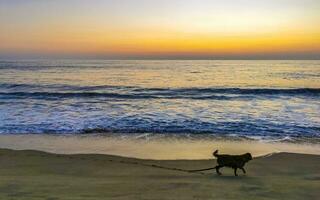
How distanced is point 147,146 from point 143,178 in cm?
439

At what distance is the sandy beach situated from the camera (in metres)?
5.32

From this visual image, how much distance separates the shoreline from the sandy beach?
840 mm

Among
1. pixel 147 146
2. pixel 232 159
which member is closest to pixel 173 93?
pixel 147 146

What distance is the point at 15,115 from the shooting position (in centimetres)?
1695

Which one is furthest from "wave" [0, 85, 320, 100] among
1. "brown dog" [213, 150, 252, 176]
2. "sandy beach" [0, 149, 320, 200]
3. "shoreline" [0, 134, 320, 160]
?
"brown dog" [213, 150, 252, 176]

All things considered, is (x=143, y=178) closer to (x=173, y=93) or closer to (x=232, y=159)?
(x=232, y=159)

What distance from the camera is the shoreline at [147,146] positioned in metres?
10.1

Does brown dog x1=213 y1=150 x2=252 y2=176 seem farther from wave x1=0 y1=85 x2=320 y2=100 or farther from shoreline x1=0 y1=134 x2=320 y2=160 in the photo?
wave x1=0 y1=85 x2=320 y2=100

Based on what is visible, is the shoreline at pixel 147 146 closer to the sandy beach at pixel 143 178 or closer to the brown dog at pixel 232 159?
the sandy beach at pixel 143 178

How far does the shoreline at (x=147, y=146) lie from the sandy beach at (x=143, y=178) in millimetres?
840

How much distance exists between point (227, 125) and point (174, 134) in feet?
8.89

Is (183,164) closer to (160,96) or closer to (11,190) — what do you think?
(11,190)

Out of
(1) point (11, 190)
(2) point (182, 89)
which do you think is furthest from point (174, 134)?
(2) point (182, 89)

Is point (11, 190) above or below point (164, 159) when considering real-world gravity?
above
